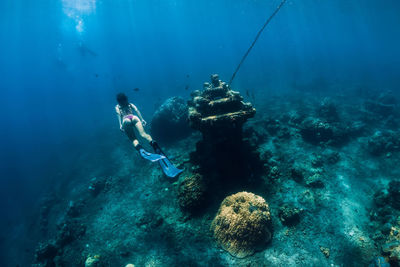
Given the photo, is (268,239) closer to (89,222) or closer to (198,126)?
(198,126)

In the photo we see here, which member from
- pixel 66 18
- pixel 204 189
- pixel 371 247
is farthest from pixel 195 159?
pixel 66 18

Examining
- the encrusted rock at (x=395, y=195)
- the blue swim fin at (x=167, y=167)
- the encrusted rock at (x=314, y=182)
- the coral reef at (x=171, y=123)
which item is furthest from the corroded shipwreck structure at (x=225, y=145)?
the coral reef at (x=171, y=123)

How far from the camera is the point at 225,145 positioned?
8281 millimetres

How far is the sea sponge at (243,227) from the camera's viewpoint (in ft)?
19.7

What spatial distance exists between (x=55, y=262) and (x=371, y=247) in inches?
532

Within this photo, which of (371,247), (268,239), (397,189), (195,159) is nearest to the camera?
(371,247)

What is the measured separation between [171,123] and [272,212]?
Result: 11203 mm

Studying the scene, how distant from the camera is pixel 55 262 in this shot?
Result: 8711mm

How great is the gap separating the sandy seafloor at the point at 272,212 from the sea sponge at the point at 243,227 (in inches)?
10.8

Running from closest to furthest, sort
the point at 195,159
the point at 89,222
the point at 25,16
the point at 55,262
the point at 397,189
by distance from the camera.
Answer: the point at 397,189 < the point at 55,262 < the point at 195,159 < the point at 89,222 < the point at 25,16

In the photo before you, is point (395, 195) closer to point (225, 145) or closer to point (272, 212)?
point (272, 212)

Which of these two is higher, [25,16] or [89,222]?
[25,16]

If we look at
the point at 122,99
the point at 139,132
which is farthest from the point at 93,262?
the point at 122,99

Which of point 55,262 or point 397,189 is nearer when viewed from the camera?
point 397,189
